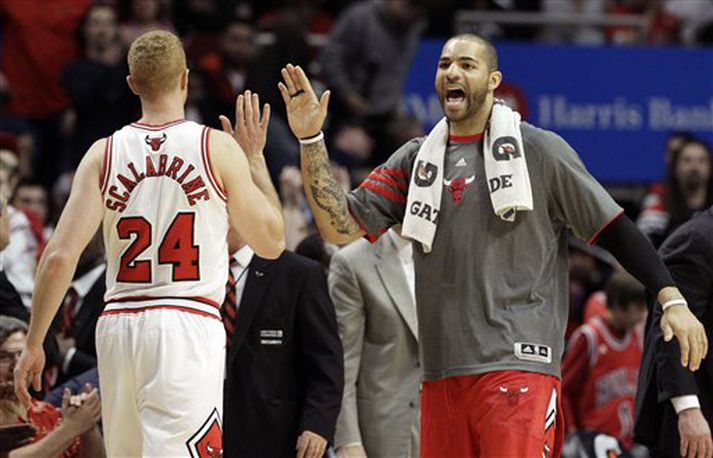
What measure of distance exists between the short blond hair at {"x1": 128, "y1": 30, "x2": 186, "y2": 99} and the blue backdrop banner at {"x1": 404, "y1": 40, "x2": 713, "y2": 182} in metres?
9.23

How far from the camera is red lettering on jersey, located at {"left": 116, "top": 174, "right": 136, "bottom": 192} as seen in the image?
6.91 metres

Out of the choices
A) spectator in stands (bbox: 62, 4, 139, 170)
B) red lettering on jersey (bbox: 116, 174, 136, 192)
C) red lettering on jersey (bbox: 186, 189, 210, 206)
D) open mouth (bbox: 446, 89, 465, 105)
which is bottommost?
red lettering on jersey (bbox: 186, 189, 210, 206)

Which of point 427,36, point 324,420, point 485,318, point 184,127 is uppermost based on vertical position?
point 427,36

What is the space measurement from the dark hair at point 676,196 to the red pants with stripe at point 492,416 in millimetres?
5864

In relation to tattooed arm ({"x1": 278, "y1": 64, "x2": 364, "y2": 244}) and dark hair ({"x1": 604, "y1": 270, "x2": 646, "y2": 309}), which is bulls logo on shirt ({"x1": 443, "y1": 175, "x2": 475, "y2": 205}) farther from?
dark hair ({"x1": 604, "y1": 270, "x2": 646, "y2": 309})

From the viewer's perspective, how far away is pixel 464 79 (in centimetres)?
752

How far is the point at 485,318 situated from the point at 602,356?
4.39 metres

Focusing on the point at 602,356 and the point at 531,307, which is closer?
the point at 531,307

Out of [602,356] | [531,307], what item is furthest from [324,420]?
[602,356]

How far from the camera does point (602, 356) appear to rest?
1159 centimetres

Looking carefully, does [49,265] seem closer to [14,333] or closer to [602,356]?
[14,333]

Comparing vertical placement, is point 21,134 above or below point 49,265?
above

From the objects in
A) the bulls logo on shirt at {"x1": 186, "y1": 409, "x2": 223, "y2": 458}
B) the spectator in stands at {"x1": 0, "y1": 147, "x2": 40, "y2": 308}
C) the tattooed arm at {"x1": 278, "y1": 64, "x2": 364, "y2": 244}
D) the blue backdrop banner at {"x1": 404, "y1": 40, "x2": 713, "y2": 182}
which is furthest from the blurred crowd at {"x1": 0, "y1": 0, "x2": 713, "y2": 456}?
the bulls logo on shirt at {"x1": 186, "y1": 409, "x2": 223, "y2": 458}

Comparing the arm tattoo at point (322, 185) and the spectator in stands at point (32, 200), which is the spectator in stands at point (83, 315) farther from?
the spectator in stands at point (32, 200)
